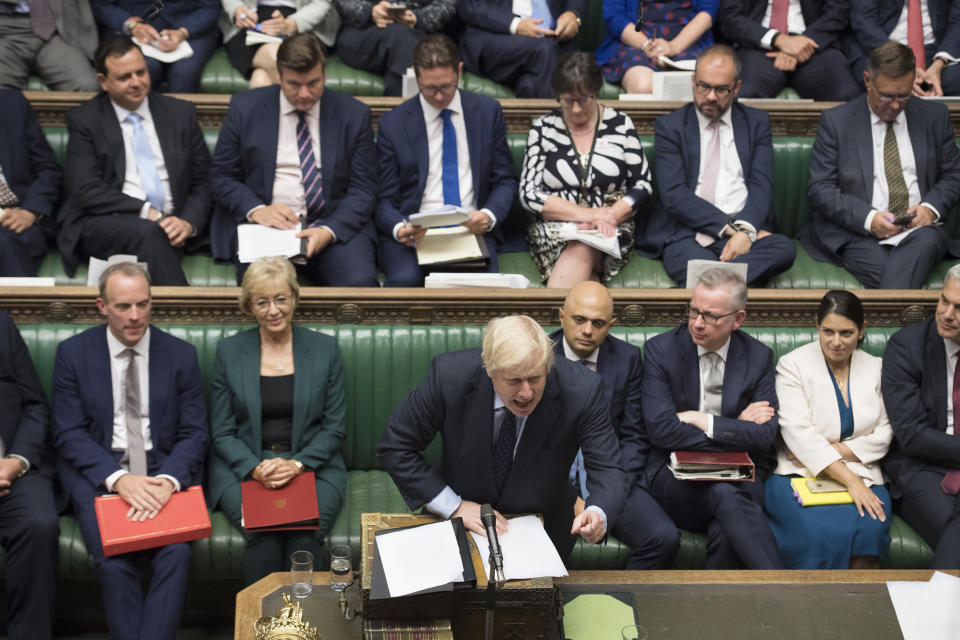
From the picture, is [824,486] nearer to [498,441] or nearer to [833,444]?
[833,444]

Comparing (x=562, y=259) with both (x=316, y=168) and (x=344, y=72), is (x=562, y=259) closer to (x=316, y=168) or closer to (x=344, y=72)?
(x=316, y=168)

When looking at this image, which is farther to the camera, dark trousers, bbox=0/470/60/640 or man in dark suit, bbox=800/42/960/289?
man in dark suit, bbox=800/42/960/289

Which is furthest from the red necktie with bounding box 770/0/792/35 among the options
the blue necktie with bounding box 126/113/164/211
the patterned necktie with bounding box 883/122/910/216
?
the blue necktie with bounding box 126/113/164/211

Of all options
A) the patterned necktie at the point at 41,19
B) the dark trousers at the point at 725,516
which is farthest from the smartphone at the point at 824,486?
the patterned necktie at the point at 41,19

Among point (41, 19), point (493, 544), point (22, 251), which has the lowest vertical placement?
point (22, 251)

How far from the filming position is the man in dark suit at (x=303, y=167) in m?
4.22

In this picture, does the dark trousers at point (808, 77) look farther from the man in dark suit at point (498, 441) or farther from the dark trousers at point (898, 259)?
the man in dark suit at point (498, 441)

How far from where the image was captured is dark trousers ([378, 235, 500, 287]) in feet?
13.8

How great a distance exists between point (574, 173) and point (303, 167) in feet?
3.59

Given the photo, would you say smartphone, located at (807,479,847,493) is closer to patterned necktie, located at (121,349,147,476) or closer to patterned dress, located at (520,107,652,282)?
patterned dress, located at (520,107,652,282)

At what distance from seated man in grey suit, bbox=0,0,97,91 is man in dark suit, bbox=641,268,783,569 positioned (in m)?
2.88

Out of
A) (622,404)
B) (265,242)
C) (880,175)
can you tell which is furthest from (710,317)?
(265,242)

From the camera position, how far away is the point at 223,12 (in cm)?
512

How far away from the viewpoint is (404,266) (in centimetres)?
423
